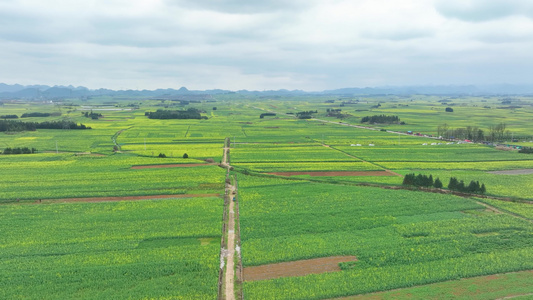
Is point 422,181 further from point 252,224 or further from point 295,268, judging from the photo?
point 295,268

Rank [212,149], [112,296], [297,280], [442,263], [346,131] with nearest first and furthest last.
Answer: [112,296], [297,280], [442,263], [212,149], [346,131]

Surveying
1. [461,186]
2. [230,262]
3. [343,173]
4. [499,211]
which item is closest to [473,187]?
[461,186]

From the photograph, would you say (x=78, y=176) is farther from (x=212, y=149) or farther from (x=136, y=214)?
(x=212, y=149)

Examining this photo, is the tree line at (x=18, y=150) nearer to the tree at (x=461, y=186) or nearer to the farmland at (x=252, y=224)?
the farmland at (x=252, y=224)

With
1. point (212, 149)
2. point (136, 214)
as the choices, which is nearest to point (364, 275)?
point (136, 214)

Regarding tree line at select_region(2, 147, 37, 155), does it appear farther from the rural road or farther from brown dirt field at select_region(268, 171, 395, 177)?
brown dirt field at select_region(268, 171, 395, 177)

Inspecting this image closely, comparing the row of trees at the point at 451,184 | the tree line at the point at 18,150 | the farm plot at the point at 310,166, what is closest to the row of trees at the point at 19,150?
the tree line at the point at 18,150

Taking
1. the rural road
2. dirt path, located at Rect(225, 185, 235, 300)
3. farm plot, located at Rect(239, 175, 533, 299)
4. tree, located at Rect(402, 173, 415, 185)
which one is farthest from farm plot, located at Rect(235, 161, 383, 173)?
dirt path, located at Rect(225, 185, 235, 300)
